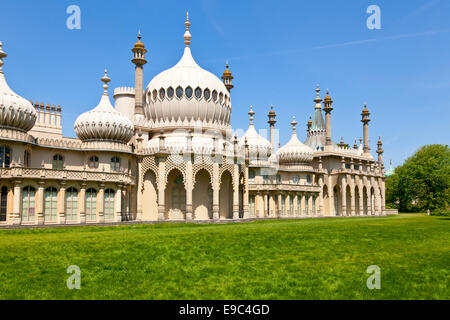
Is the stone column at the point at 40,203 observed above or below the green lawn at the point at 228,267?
above

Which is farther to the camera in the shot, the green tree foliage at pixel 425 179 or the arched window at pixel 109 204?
the green tree foliage at pixel 425 179

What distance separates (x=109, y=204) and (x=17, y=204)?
809 cm

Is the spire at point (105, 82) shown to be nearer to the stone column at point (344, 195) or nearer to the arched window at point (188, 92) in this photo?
the arched window at point (188, 92)

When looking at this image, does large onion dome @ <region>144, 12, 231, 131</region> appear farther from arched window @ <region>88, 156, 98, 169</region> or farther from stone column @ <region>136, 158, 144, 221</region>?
arched window @ <region>88, 156, 98, 169</region>

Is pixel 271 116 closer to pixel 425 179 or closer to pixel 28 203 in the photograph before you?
pixel 425 179

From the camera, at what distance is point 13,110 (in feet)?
116

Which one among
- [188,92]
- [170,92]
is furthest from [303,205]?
[170,92]

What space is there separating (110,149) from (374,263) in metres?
32.2

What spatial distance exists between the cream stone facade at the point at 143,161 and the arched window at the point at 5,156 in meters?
0.08

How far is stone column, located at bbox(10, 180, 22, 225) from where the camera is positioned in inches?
1298

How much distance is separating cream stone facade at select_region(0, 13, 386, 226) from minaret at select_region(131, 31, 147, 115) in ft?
0.41

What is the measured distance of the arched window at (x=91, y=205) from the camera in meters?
37.6

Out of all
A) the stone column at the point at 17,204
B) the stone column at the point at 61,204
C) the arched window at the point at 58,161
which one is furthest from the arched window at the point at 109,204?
the stone column at the point at 17,204

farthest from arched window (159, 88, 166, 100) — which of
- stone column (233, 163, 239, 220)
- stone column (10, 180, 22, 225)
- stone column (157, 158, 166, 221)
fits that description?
stone column (10, 180, 22, 225)
